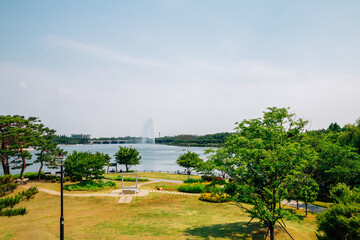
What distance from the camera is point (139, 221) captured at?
17.9 meters

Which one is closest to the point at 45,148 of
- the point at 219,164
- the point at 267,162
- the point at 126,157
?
the point at 126,157

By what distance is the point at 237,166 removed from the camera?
14625mm

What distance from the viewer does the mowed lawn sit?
15.0m

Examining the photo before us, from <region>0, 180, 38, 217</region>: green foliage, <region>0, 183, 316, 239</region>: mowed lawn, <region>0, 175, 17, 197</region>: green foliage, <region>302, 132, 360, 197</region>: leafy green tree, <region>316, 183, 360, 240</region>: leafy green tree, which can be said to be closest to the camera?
<region>316, 183, 360, 240</region>: leafy green tree

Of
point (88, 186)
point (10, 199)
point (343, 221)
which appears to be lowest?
point (88, 186)

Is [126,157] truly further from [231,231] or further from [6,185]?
[231,231]

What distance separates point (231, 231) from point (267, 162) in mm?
6048

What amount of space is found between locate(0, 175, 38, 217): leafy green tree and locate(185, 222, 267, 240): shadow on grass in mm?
14704

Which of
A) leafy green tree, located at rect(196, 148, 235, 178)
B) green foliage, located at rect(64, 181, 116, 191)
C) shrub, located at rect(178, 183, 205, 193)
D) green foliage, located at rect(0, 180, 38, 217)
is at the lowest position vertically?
shrub, located at rect(178, 183, 205, 193)

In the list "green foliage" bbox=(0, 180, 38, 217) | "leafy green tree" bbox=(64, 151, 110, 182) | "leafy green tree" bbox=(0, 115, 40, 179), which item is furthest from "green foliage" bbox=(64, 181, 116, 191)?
"leafy green tree" bbox=(0, 115, 40, 179)

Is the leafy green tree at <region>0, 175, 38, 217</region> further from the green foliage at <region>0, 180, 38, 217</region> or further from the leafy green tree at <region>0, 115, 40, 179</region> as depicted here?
the leafy green tree at <region>0, 115, 40, 179</region>

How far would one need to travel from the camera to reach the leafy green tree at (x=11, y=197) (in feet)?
63.2

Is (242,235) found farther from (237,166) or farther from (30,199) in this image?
(30,199)

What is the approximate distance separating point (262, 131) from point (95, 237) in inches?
495
